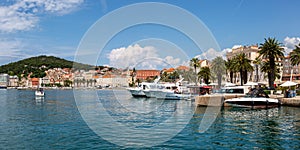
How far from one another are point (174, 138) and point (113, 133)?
4709 millimetres

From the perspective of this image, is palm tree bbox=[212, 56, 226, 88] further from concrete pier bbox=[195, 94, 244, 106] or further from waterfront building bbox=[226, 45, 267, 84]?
concrete pier bbox=[195, 94, 244, 106]

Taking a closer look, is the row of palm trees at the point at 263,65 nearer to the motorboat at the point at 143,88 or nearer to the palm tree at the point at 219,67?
the palm tree at the point at 219,67

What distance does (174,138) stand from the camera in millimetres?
20250

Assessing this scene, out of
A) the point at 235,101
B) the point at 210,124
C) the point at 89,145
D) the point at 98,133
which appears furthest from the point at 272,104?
the point at 89,145

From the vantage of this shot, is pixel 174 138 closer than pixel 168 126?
Yes

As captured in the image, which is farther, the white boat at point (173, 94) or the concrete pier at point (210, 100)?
the white boat at point (173, 94)

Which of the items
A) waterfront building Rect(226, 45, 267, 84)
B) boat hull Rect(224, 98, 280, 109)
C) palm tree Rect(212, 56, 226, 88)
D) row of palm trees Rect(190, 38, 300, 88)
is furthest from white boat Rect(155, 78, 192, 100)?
waterfront building Rect(226, 45, 267, 84)

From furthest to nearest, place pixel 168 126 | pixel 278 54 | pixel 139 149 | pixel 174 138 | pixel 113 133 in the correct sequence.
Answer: pixel 278 54, pixel 168 126, pixel 113 133, pixel 174 138, pixel 139 149

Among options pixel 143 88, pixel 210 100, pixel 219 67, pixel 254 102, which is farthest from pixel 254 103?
pixel 219 67

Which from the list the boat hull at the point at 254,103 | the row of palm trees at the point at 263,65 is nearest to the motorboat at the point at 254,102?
the boat hull at the point at 254,103

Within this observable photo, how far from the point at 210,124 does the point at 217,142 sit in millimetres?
7479

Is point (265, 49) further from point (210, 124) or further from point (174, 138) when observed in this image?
point (174, 138)

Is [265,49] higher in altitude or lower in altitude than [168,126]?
higher

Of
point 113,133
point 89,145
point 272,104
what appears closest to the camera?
point 89,145
